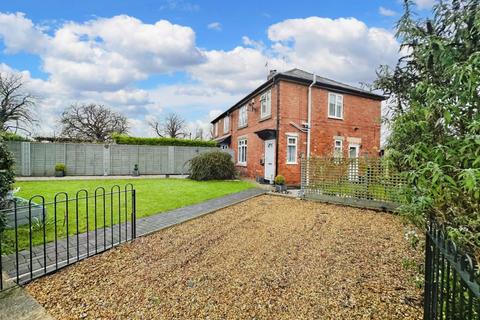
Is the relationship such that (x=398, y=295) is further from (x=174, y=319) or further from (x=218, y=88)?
(x=218, y=88)

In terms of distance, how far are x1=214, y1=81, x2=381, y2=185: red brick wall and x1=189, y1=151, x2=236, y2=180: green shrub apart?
1.82m

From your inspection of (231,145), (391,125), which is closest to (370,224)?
(391,125)

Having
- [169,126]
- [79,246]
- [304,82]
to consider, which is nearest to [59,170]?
[79,246]

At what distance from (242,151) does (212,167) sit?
A: 379 centimetres

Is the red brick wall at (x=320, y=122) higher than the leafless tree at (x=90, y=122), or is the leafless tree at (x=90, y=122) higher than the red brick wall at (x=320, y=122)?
the leafless tree at (x=90, y=122)

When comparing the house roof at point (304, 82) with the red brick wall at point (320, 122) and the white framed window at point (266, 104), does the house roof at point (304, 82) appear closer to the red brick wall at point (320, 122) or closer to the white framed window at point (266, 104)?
the red brick wall at point (320, 122)

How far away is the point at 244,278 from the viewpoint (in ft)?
11.4

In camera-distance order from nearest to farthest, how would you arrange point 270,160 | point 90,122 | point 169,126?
point 270,160 → point 90,122 → point 169,126

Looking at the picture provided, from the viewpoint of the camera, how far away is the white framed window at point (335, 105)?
49.0 ft

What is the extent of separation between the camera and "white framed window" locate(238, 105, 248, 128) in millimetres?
18125

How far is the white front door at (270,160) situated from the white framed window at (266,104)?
1.70m

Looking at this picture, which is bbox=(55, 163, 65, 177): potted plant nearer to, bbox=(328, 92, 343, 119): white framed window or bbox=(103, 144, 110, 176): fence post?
bbox=(103, 144, 110, 176): fence post

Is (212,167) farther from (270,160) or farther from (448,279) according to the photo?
(448,279)

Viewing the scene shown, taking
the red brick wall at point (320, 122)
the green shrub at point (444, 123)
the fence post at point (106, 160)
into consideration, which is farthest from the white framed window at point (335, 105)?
the fence post at point (106, 160)
